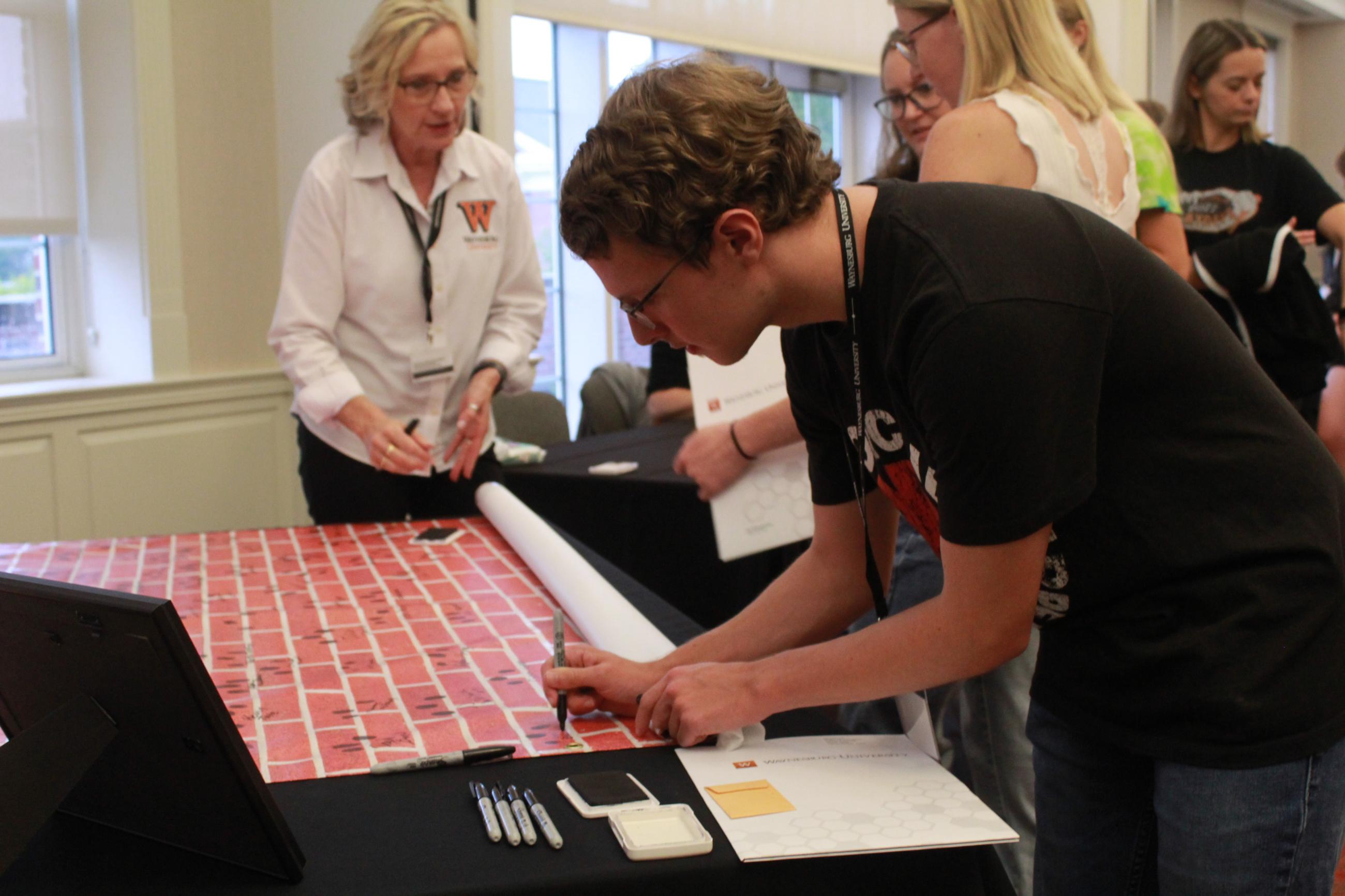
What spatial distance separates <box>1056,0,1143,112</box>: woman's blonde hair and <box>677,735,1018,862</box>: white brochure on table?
4.02ft

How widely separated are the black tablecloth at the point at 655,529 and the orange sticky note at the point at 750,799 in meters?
1.58

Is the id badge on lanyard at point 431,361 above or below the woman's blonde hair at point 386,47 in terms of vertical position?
below

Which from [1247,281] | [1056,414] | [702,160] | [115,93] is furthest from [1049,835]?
[115,93]

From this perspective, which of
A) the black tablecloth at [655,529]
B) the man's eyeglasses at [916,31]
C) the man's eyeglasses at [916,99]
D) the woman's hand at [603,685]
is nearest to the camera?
the woman's hand at [603,685]

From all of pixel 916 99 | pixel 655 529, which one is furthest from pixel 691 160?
pixel 655 529

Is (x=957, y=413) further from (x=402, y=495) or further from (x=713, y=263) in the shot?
(x=402, y=495)

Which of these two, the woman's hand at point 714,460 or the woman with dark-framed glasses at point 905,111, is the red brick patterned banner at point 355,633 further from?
the woman with dark-framed glasses at point 905,111

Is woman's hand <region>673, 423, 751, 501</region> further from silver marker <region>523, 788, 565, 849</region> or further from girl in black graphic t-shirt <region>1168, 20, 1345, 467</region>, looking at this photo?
girl in black graphic t-shirt <region>1168, 20, 1345, 467</region>

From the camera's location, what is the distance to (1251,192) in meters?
3.63

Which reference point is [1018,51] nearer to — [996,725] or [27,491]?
[996,725]

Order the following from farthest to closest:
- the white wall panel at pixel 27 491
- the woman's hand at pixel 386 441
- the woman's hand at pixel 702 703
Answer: the white wall panel at pixel 27 491 < the woman's hand at pixel 386 441 < the woman's hand at pixel 702 703

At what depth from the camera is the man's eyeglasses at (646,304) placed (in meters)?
0.99

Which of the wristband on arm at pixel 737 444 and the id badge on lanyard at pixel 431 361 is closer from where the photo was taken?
the wristband on arm at pixel 737 444

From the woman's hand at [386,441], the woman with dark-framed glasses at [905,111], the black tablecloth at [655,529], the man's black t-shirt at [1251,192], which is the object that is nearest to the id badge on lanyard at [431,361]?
the woman's hand at [386,441]
